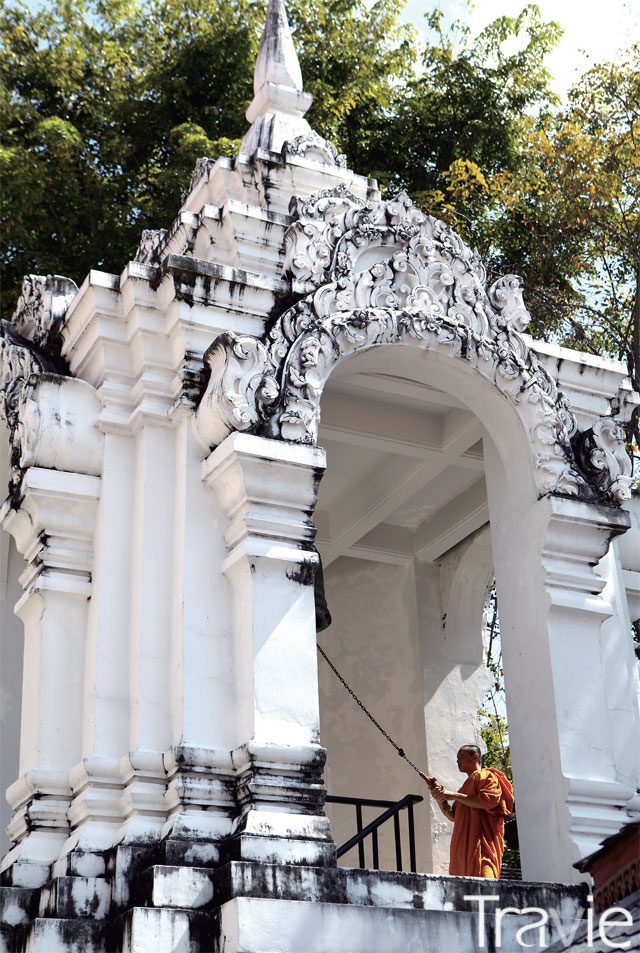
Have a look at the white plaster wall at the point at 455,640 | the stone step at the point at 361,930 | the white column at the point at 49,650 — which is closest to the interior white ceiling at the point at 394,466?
the white plaster wall at the point at 455,640

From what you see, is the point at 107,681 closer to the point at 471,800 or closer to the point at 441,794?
the point at 441,794

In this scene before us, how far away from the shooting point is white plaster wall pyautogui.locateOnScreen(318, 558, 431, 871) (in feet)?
33.4

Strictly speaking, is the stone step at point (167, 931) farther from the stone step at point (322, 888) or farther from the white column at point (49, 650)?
the white column at point (49, 650)

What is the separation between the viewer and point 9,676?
322 inches

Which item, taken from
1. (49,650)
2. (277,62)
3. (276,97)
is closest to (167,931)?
(49,650)

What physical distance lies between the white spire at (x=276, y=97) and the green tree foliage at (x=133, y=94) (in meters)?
5.32

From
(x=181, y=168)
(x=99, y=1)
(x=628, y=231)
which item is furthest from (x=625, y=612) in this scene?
(x=99, y=1)

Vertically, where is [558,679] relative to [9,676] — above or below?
below

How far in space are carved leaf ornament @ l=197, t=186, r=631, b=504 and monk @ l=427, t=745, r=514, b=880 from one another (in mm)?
1710

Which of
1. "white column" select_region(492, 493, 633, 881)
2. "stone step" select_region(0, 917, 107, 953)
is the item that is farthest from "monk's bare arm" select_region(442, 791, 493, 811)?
"stone step" select_region(0, 917, 107, 953)

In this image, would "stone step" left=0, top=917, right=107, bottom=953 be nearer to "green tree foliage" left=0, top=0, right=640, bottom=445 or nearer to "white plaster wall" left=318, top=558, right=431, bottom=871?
"white plaster wall" left=318, top=558, right=431, bottom=871

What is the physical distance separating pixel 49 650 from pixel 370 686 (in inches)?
154

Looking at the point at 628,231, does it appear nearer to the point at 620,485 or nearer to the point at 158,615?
the point at 620,485

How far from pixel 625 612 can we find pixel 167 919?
3.78 m
